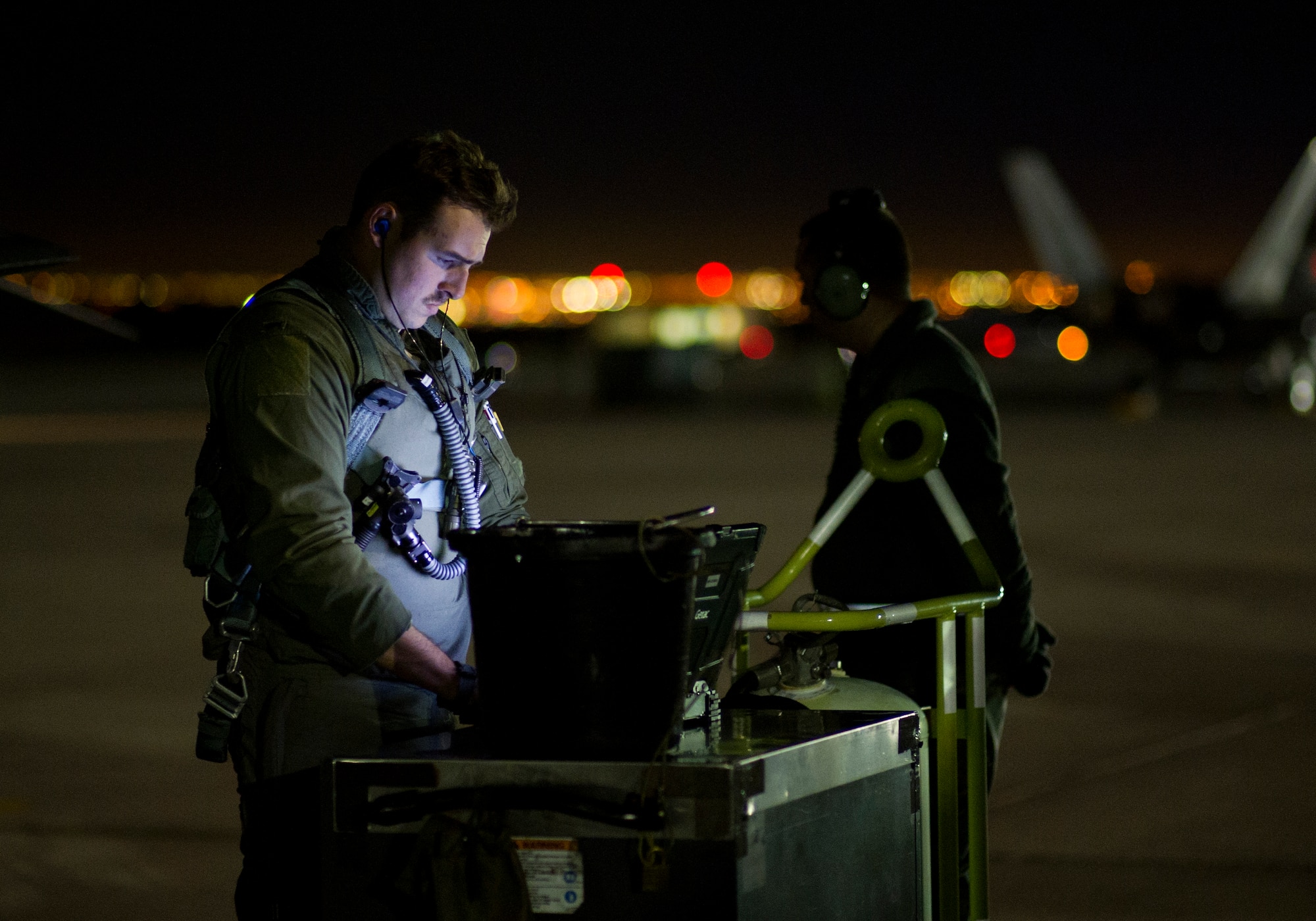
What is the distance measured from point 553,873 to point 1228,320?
107 feet

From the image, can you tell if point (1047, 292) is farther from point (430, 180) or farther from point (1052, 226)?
point (430, 180)

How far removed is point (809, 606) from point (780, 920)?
121cm

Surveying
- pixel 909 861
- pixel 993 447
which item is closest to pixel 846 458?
pixel 993 447

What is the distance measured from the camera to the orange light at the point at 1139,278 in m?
33.5

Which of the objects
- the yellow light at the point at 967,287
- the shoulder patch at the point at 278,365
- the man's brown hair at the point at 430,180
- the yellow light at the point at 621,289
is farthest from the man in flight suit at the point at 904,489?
the yellow light at the point at 967,287

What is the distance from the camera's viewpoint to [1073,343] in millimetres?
38562

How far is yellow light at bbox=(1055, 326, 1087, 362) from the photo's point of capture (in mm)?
38250

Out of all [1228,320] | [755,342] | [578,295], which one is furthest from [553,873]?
[578,295]

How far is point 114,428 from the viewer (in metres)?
27.5

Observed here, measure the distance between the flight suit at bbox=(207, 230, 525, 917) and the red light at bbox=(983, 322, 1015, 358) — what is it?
38.9m

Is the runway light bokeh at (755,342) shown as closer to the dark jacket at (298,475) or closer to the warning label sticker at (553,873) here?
the dark jacket at (298,475)

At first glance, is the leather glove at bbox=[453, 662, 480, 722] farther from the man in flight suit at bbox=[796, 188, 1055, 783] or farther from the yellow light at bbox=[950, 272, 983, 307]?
the yellow light at bbox=[950, 272, 983, 307]

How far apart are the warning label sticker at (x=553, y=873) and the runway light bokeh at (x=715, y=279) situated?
147ft

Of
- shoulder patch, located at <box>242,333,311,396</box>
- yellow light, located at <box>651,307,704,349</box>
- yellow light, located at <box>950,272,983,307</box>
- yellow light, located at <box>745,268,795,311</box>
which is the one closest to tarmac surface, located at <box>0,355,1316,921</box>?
shoulder patch, located at <box>242,333,311,396</box>
